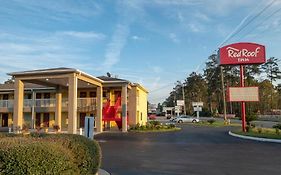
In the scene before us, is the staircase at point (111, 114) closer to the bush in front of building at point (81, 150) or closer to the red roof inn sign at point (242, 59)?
the red roof inn sign at point (242, 59)

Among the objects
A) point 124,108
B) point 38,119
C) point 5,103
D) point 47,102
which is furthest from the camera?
point 38,119

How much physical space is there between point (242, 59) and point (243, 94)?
12.0ft

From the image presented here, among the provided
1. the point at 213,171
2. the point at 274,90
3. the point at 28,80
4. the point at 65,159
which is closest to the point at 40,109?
the point at 28,80

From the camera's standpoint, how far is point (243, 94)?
3048 cm

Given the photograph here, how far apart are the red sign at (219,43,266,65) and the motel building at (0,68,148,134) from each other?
10.4m

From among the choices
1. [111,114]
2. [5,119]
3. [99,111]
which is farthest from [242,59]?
[5,119]

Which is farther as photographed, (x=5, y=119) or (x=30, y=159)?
(x=5, y=119)

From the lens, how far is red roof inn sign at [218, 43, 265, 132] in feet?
99.9

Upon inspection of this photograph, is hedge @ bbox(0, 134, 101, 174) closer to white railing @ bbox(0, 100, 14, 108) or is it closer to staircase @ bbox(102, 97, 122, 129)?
staircase @ bbox(102, 97, 122, 129)

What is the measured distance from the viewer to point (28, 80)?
2870cm

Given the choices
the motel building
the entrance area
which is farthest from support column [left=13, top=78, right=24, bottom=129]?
the entrance area

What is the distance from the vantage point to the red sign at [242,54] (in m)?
31.4

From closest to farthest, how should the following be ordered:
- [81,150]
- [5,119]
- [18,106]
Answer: [81,150] < [18,106] < [5,119]

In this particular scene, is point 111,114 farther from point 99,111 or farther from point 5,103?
point 5,103
